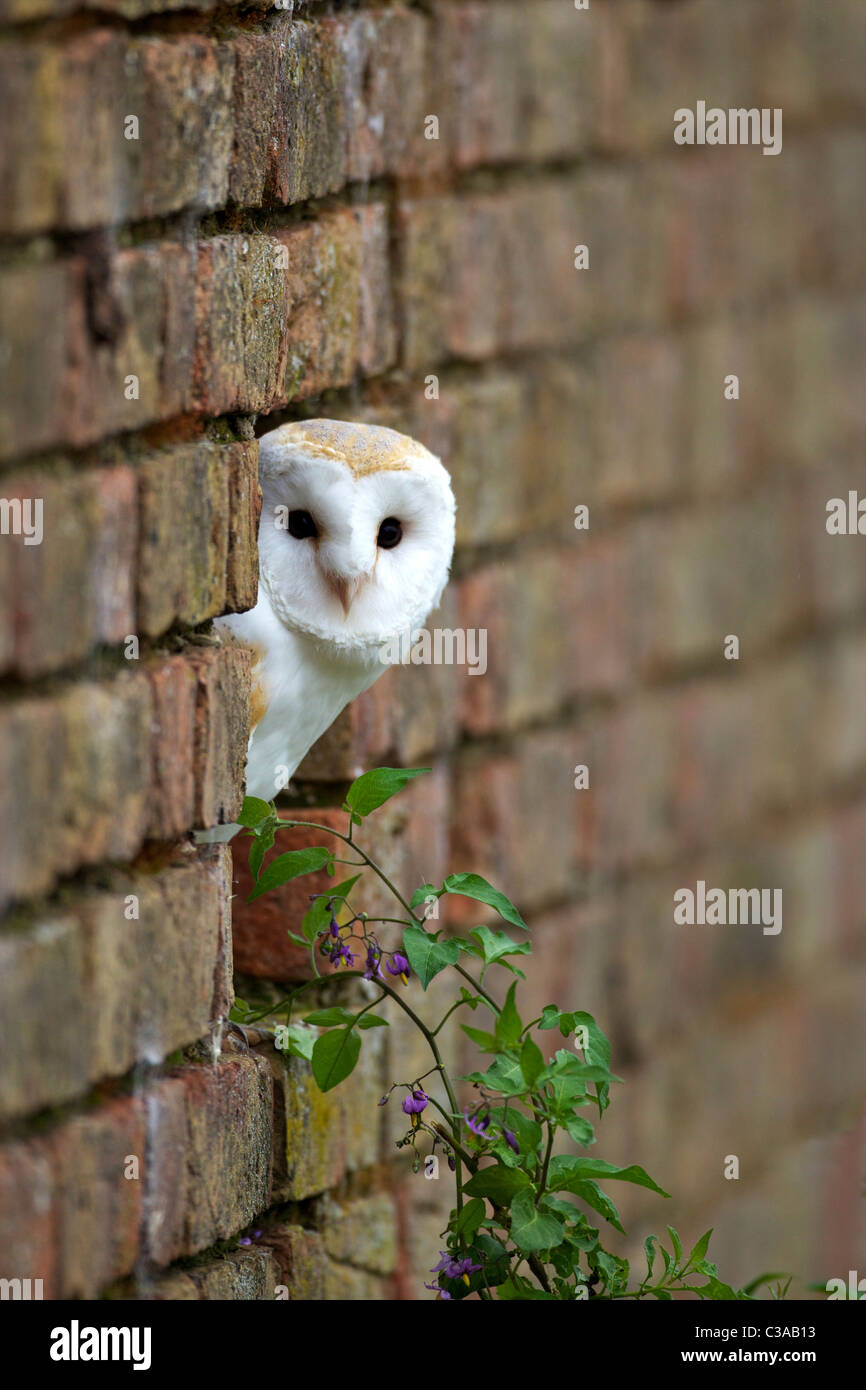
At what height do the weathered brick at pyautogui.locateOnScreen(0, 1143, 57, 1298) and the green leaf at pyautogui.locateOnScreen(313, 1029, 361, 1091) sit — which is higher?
the green leaf at pyautogui.locateOnScreen(313, 1029, 361, 1091)

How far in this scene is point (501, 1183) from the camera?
3.77 ft

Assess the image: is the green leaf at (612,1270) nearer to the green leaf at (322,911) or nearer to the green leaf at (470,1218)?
the green leaf at (470,1218)

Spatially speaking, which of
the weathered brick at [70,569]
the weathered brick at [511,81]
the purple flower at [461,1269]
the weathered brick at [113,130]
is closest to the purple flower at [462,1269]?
the purple flower at [461,1269]

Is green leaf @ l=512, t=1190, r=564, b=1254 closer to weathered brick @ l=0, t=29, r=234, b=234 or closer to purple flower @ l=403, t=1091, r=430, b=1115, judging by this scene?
purple flower @ l=403, t=1091, r=430, b=1115

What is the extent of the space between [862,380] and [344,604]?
153cm

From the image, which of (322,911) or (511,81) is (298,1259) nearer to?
(322,911)

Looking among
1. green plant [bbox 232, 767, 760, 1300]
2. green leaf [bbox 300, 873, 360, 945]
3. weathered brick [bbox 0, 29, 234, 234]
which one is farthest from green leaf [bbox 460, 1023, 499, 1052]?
weathered brick [bbox 0, 29, 234, 234]

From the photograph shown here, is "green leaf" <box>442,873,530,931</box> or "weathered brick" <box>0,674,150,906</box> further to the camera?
"green leaf" <box>442,873,530,931</box>

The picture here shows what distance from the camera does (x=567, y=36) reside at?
1.88 m

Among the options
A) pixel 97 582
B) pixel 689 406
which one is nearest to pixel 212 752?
pixel 97 582

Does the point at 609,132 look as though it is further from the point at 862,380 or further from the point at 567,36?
the point at 862,380

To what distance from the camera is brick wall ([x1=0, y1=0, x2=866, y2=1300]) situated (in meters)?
0.97

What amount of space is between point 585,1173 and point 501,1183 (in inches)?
2.0

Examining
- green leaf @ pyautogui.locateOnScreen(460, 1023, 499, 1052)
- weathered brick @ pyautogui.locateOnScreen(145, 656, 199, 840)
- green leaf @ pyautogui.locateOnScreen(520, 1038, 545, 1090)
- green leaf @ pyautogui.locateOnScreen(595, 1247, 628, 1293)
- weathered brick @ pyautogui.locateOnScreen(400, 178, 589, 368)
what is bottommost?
green leaf @ pyautogui.locateOnScreen(595, 1247, 628, 1293)
